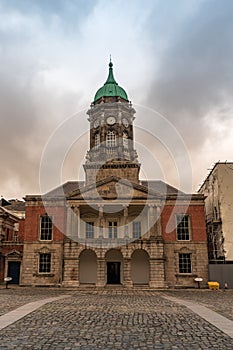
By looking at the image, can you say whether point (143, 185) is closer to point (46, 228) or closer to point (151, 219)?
point (151, 219)

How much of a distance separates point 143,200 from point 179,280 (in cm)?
817

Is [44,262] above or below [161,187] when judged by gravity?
below

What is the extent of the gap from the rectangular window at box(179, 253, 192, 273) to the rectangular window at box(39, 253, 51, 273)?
1269cm

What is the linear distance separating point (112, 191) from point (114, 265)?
785 centimetres

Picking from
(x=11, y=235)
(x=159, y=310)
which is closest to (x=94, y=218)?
(x=11, y=235)

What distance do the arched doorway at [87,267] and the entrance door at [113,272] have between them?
1.44 m

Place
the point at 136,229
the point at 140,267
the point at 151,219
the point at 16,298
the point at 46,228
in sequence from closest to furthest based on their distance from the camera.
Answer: the point at 16,298 → the point at 151,219 → the point at 46,228 → the point at 140,267 → the point at 136,229

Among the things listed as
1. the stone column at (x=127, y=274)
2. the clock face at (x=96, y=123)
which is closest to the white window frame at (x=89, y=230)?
the stone column at (x=127, y=274)

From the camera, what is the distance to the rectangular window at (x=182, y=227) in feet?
110

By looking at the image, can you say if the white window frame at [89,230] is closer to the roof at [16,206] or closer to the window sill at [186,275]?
the window sill at [186,275]

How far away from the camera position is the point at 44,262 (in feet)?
110

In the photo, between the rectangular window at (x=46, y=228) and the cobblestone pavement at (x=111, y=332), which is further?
the rectangular window at (x=46, y=228)

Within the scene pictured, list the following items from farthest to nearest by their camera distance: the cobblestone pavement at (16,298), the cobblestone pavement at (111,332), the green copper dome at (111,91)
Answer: the green copper dome at (111,91), the cobblestone pavement at (16,298), the cobblestone pavement at (111,332)

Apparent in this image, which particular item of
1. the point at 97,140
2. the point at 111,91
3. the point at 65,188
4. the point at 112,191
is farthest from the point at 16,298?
the point at 111,91
